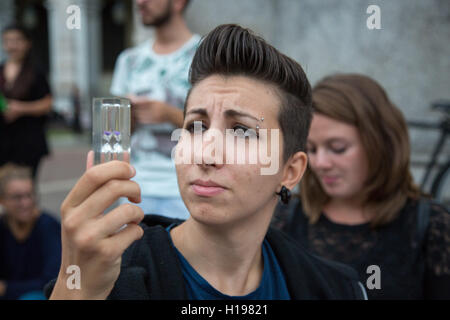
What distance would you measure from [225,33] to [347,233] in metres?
1.40

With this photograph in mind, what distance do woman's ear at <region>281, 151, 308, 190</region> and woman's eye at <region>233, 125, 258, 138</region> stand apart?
24cm

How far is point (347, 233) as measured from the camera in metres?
2.40

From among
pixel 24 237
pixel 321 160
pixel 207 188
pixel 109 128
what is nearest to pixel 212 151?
pixel 207 188

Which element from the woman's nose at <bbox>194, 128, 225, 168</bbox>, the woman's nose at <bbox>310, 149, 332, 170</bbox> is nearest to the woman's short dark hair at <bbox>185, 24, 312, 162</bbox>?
the woman's nose at <bbox>194, 128, 225, 168</bbox>

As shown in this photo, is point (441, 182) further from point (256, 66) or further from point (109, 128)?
point (109, 128)

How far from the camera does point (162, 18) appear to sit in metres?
2.72

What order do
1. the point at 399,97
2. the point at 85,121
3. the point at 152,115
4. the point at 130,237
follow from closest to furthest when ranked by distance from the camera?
the point at 130,237 < the point at 152,115 < the point at 399,97 < the point at 85,121

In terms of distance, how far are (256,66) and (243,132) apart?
236 mm

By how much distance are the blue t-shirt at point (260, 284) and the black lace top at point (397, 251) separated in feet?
2.31

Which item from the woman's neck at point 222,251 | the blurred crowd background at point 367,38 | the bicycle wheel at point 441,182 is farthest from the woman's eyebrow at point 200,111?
the bicycle wheel at point 441,182

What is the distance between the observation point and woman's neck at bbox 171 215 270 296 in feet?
4.84

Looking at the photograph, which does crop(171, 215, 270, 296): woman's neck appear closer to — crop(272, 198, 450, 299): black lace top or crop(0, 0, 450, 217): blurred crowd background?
crop(272, 198, 450, 299): black lace top
